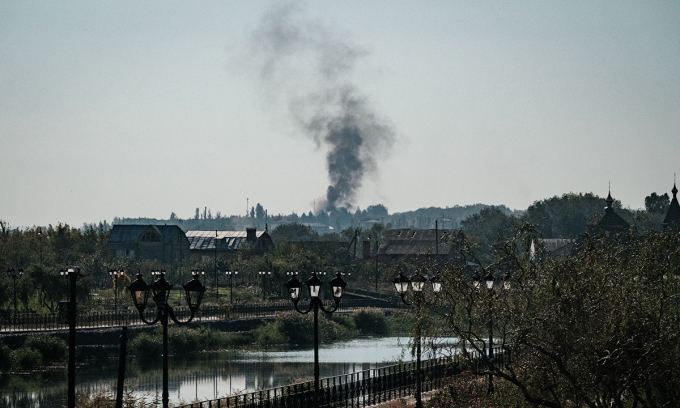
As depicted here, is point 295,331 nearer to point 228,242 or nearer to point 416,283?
point 416,283

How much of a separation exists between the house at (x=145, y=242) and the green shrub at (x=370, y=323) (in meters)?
51.0

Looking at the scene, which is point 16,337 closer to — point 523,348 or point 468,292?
point 468,292

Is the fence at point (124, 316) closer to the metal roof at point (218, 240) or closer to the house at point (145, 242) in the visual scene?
the house at point (145, 242)

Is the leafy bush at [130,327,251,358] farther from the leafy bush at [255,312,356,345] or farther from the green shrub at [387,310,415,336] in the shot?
the green shrub at [387,310,415,336]

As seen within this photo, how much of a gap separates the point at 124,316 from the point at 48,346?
10.4m

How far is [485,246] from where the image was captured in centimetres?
15925

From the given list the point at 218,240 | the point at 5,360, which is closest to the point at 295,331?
the point at 5,360

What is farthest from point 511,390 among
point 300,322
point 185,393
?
point 300,322

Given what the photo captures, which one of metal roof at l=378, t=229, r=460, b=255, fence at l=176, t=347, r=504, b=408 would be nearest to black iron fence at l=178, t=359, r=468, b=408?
fence at l=176, t=347, r=504, b=408

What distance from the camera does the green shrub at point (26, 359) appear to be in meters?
46.6

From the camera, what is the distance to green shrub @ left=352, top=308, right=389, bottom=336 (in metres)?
70.4

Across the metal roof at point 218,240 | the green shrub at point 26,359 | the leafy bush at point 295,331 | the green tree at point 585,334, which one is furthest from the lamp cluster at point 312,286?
the metal roof at point 218,240

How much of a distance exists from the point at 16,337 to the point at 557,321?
37.2 m

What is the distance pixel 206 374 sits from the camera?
4788cm
